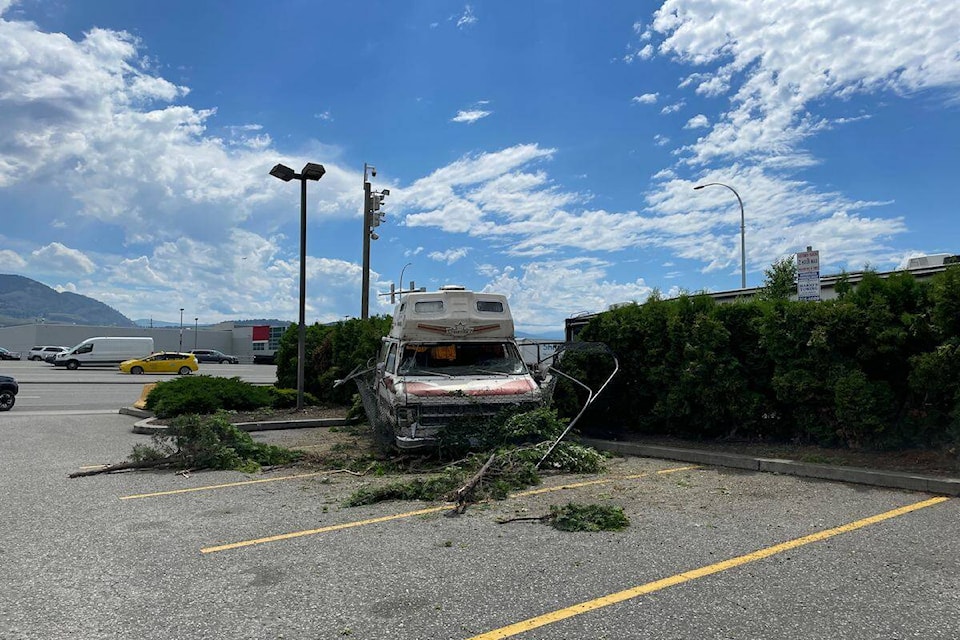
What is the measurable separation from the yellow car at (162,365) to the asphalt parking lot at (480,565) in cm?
4128

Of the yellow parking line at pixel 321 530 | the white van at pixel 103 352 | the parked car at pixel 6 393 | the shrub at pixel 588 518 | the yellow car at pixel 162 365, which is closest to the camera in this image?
the yellow parking line at pixel 321 530

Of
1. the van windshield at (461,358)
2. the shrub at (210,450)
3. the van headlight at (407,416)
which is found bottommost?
the shrub at (210,450)

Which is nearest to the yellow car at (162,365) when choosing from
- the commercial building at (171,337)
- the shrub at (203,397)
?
the commercial building at (171,337)

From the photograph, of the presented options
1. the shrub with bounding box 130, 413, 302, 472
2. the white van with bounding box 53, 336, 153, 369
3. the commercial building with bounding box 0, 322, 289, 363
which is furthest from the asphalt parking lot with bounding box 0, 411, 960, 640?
the commercial building with bounding box 0, 322, 289, 363

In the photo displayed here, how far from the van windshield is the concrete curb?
1.76 m

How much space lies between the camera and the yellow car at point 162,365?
4516 centimetres

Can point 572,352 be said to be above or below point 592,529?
above

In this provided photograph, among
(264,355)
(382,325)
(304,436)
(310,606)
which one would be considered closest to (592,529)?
(310,606)

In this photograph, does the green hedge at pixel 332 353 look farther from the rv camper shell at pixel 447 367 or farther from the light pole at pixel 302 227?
the rv camper shell at pixel 447 367

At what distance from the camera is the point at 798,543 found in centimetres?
539

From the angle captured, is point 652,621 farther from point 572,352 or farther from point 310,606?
point 572,352

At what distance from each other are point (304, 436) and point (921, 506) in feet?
32.9

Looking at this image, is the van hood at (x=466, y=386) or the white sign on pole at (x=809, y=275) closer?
the van hood at (x=466, y=386)

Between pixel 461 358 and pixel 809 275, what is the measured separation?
6203mm
